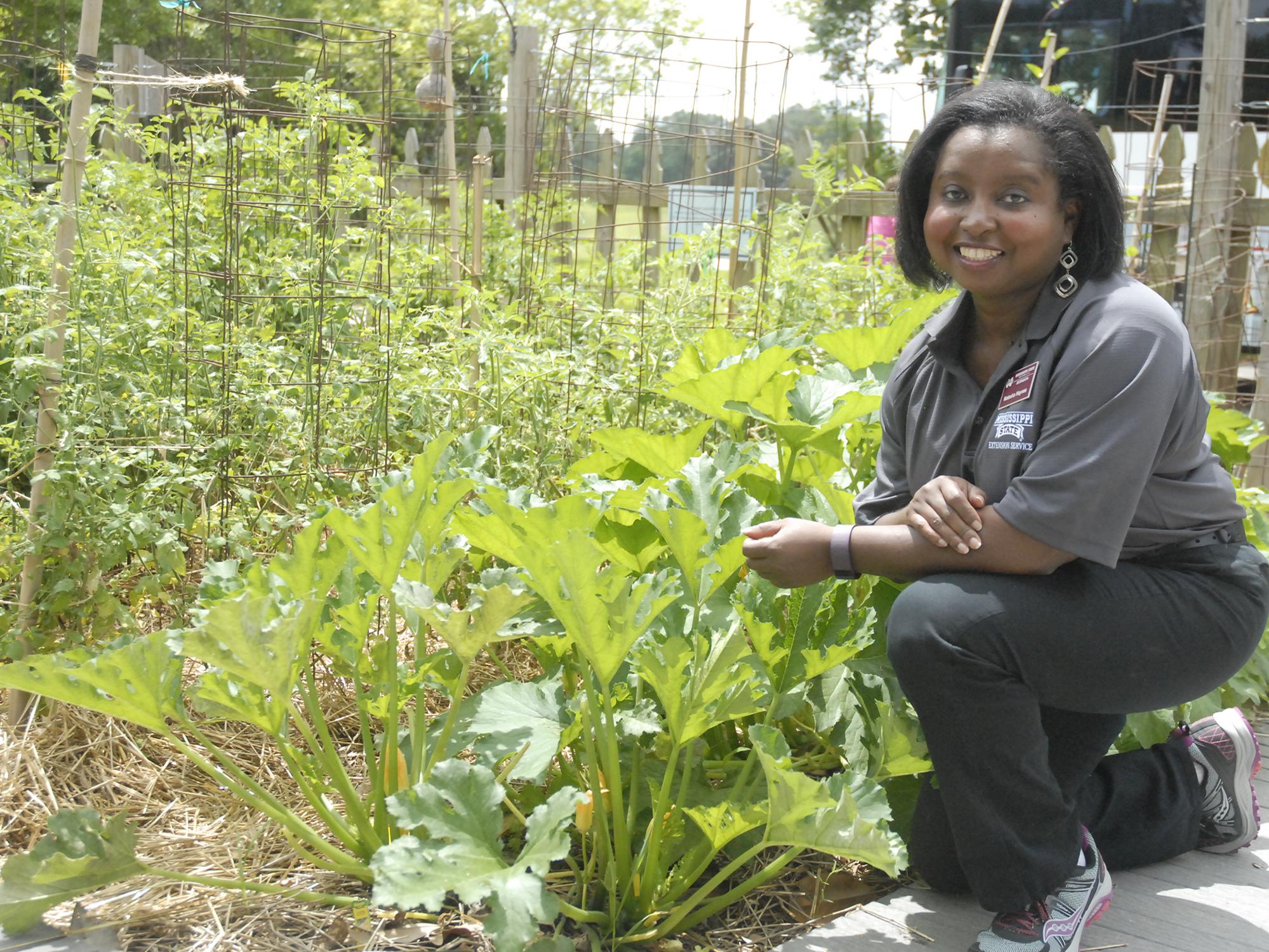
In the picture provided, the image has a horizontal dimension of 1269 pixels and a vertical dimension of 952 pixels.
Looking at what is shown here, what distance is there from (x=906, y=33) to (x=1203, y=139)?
1531 centimetres

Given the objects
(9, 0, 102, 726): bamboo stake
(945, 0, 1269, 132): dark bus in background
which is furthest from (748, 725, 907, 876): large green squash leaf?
(945, 0, 1269, 132): dark bus in background

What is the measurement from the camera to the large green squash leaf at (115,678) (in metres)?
1.68

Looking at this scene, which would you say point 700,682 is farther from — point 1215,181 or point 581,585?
point 1215,181

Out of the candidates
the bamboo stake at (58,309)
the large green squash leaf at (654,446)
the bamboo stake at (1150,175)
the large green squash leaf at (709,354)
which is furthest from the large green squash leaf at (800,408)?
the bamboo stake at (1150,175)

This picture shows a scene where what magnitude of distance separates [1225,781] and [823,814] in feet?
3.60

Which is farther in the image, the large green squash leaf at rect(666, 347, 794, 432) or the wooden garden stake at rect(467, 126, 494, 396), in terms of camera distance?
the wooden garden stake at rect(467, 126, 494, 396)

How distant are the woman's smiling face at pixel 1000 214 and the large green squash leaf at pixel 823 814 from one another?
839mm

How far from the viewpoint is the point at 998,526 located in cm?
181

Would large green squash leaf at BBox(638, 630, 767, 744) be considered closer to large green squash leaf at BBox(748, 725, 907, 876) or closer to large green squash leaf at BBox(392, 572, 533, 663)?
large green squash leaf at BBox(748, 725, 907, 876)

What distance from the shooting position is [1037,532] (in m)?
1.77

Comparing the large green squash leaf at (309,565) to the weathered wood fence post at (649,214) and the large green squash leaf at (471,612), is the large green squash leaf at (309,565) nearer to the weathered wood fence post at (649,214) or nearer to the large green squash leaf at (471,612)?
the large green squash leaf at (471,612)

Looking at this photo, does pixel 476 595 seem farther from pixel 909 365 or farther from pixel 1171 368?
pixel 1171 368

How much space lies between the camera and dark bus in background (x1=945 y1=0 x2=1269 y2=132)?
7945 mm

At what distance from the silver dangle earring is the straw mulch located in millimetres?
1061
